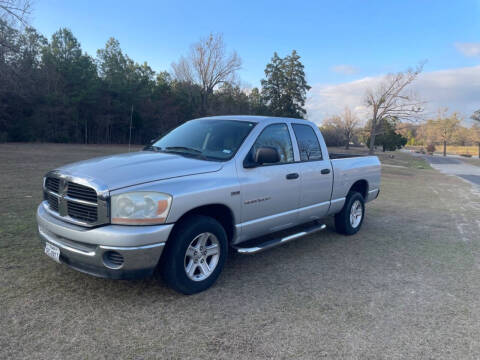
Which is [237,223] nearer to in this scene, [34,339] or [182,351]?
[182,351]

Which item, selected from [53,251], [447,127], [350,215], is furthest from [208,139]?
[447,127]

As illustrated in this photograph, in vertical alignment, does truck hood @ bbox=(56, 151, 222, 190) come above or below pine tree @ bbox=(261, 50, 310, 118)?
below

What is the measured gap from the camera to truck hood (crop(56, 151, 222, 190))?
327 centimetres

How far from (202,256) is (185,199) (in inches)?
29.3

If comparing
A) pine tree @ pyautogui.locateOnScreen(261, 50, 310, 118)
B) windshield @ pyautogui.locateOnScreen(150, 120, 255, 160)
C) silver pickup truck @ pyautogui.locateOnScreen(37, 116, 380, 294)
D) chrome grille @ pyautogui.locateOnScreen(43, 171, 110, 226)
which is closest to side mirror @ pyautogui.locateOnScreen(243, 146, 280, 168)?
silver pickup truck @ pyautogui.locateOnScreen(37, 116, 380, 294)

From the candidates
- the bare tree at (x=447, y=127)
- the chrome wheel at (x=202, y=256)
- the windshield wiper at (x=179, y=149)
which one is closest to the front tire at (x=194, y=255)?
the chrome wheel at (x=202, y=256)

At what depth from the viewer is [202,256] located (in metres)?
3.73

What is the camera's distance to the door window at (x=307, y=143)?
5.06 metres

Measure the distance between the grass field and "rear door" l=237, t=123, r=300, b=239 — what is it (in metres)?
0.63

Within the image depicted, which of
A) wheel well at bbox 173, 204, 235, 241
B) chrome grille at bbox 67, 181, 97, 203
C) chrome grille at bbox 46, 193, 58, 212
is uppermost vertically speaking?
chrome grille at bbox 67, 181, 97, 203

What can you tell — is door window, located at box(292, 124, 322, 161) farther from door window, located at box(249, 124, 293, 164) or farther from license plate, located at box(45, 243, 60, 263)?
license plate, located at box(45, 243, 60, 263)

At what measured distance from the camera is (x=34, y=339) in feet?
9.18

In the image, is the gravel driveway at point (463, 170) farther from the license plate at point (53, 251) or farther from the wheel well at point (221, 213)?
the license plate at point (53, 251)

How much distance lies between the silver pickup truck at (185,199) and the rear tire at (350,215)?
3.44ft
